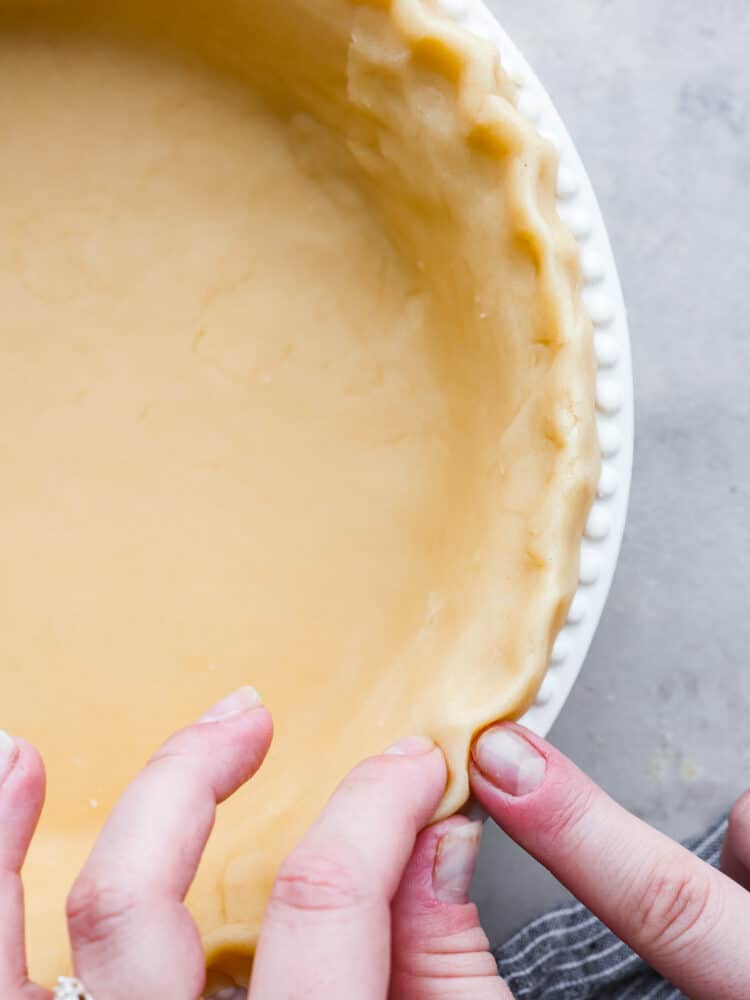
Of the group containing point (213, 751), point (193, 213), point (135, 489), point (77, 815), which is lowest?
point (77, 815)

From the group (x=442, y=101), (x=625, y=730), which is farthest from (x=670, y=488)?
(x=442, y=101)

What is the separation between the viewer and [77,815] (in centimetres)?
74

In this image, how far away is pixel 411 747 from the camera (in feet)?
1.93

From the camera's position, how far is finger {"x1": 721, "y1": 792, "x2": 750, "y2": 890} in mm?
786

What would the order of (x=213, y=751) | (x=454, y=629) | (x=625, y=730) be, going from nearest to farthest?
(x=213, y=751), (x=454, y=629), (x=625, y=730)

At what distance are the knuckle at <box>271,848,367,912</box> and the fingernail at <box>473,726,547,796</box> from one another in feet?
0.37

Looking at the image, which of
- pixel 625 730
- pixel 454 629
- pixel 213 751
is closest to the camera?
pixel 213 751

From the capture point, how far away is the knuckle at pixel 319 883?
49 cm

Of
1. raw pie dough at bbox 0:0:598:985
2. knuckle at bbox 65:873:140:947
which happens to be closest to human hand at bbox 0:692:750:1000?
knuckle at bbox 65:873:140:947

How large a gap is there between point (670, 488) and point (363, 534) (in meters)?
0.27

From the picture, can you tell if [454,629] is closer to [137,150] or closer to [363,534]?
[363,534]

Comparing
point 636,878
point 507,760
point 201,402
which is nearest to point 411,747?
point 507,760

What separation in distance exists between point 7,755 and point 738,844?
54 cm

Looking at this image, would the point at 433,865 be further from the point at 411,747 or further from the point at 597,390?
the point at 597,390
